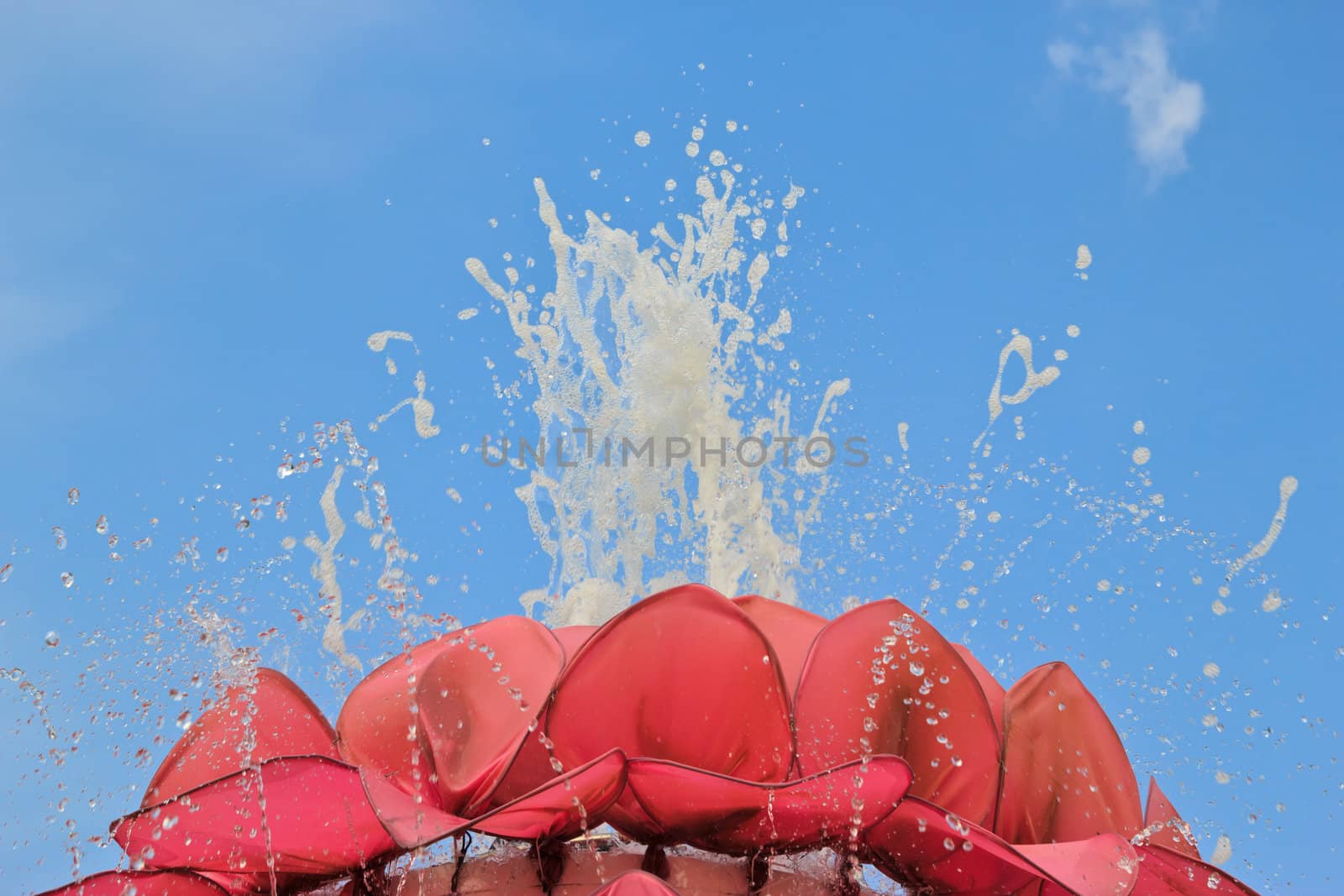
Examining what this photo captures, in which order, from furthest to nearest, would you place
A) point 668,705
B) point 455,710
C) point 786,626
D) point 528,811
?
point 786,626 → point 455,710 → point 668,705 → point 528,811

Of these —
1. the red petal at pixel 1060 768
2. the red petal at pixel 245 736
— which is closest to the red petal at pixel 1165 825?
the red petal at pixel 1060 768

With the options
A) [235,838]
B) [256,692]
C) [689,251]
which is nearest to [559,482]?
[689,251]

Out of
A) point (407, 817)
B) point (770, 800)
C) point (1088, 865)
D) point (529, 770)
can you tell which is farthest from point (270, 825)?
point (1088, 865)

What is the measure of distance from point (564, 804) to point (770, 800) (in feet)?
0.72

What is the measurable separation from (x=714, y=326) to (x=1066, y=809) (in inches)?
119

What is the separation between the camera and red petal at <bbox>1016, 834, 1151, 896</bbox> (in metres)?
Result: 1.21

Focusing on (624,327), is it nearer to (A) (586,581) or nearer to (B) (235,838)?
(A) (586,581)

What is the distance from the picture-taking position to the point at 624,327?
429 centimetres

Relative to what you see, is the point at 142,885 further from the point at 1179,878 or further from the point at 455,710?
the point at 1179,878

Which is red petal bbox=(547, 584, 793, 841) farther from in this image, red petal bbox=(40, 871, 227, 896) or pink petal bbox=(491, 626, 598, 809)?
red petal bbox=(40, 871, 227, 896)

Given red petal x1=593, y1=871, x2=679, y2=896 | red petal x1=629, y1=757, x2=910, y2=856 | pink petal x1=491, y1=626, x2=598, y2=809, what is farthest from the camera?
pink petal x1=491, y1=626, x2=598, y2=809

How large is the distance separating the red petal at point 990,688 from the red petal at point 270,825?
75 cm

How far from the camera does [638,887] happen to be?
1.09m

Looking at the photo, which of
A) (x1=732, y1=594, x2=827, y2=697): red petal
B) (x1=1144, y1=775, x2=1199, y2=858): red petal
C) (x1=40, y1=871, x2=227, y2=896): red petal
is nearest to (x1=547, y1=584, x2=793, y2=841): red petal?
(x1=732, y1=594, x2=827, y2=697): red petal
